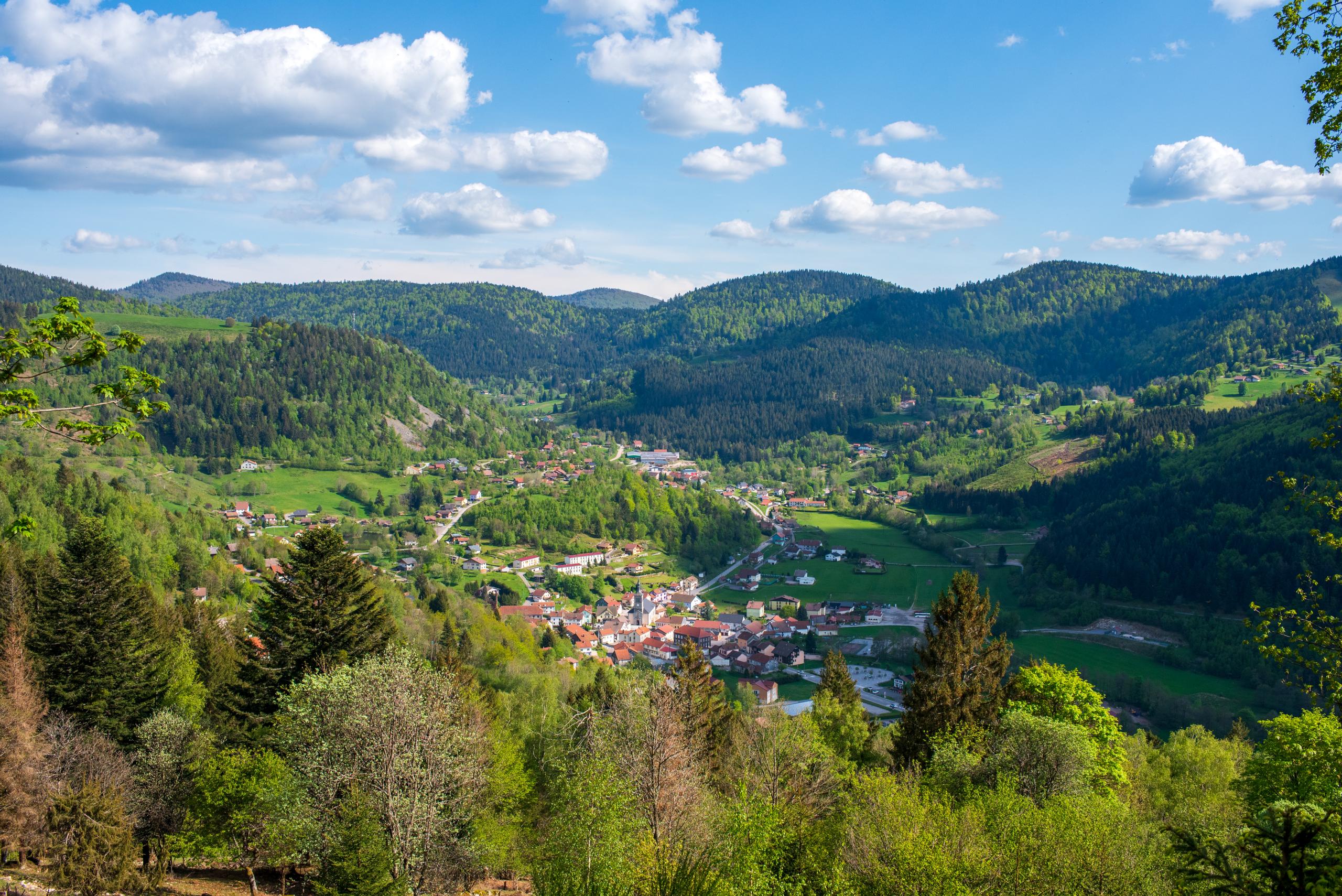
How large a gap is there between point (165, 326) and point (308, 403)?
5288 centimetres

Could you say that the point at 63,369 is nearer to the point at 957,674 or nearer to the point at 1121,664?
the point at 957,674

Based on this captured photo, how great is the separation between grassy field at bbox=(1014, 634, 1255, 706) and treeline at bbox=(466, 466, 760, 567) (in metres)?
49.6

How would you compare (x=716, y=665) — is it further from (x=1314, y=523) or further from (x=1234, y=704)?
(x=1314, y=523)

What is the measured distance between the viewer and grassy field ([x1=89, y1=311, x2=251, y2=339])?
6919 inches

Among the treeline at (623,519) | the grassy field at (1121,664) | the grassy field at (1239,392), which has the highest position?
the grassy field at (1239,392)

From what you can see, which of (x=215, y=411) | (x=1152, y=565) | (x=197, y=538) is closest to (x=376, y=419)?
(x=215, y=411)

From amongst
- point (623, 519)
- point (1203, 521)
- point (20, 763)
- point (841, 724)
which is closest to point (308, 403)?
point (623, 519)

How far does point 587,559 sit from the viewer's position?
110 m

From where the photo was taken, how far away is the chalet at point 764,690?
2231 inches

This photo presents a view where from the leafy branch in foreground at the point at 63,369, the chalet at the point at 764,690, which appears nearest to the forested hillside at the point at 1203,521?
the chalet at the point at 764,690

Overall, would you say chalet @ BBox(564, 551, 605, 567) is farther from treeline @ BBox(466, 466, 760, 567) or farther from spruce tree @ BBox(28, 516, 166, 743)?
spruce tree @ BBox(28, 516, 166, 743)

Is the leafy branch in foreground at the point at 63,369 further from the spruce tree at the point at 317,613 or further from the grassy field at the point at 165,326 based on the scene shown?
the grassy field at the point at 165,326

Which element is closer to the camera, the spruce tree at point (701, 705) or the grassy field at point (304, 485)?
the spruce tree at point (701, 705)

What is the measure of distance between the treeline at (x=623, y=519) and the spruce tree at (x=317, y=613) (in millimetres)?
90670
